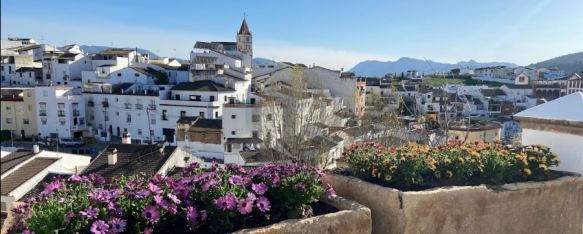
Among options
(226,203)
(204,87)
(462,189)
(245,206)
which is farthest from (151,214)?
(204,87)

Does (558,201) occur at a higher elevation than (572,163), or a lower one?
lower

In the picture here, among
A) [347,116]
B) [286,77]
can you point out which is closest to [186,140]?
[347,116]

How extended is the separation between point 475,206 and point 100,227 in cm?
365

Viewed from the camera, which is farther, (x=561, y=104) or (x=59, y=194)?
(x=561, y=104)

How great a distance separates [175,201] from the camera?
3385 mm

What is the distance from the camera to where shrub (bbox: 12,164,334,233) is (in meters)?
3.00

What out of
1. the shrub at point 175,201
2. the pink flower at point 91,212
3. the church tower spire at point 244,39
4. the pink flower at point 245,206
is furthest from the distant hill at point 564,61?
the pink flower at point 91,212

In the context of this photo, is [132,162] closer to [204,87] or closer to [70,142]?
[204,87]

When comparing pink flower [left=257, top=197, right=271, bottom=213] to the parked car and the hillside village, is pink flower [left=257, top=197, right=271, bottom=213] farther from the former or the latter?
the parked car

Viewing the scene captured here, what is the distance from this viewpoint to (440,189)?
175 inches

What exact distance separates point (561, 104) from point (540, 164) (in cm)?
133

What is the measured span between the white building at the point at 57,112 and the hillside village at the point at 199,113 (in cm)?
9

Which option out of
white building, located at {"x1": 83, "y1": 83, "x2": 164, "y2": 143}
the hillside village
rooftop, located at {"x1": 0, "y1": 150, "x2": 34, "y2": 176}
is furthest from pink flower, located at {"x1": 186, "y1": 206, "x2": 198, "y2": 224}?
Answer: white building, located at {"x1": 83, "y1": 83, "x2": 164, "y2": 143}

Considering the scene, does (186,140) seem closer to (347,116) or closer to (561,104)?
(347,116)
